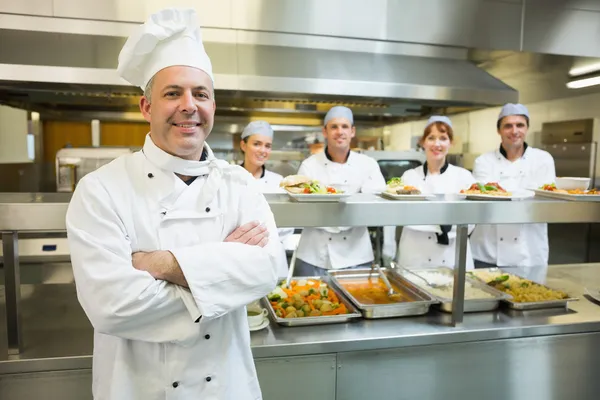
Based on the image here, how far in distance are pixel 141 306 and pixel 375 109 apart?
3.46m

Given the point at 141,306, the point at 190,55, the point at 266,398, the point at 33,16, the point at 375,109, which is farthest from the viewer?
the point at 375,109

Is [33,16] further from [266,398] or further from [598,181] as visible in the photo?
[598,181]

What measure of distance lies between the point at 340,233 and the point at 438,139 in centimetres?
98

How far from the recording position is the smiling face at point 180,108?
121cm

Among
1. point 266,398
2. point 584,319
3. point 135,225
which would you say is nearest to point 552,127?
point 584,319

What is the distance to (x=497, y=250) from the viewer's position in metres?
3.12

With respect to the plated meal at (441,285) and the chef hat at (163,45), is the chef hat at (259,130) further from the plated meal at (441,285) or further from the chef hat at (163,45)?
the chef hat at (163,45)

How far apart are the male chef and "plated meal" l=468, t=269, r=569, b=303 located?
1395mm

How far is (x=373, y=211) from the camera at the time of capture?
1694 millimetres

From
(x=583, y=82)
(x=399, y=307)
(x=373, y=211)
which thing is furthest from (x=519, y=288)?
(x=583, y=82)

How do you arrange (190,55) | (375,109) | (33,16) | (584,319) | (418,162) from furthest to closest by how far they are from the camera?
(418,162) → (375,109) → (33,16) → (584,319) → (190,55)

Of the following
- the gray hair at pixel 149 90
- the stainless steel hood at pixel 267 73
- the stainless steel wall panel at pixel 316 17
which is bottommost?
the gray hair at pixel 149 90

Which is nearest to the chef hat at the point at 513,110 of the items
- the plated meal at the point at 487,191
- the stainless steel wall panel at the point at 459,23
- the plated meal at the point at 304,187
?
the stainless steel wall panel at the point at 459,23

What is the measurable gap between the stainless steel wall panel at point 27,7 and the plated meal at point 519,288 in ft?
10.9
